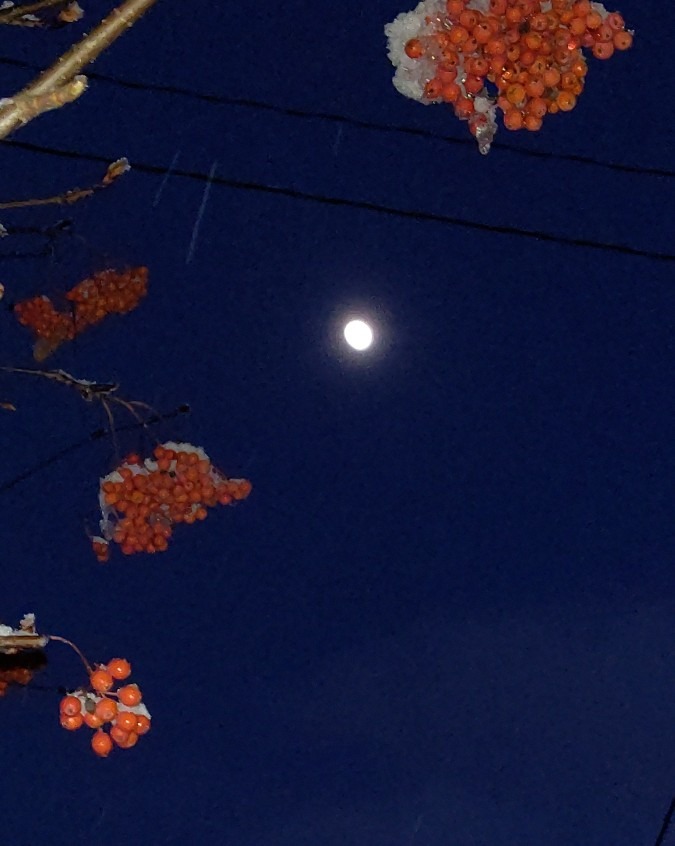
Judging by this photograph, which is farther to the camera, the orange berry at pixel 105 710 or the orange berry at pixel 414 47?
the orange berry at pixel 414 47

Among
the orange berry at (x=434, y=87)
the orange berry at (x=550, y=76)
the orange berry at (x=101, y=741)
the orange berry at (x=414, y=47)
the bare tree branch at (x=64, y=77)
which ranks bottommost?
the orange berry at (x=101, y=741)

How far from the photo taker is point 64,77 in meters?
2.32

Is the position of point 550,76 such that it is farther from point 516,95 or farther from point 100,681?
point 100,681

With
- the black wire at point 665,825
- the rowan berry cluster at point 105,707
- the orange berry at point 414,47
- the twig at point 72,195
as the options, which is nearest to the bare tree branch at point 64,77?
the twig at point 72,195

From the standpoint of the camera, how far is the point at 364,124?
676cm

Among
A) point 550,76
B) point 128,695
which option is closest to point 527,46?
point 550,76

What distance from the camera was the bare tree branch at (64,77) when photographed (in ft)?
7.42

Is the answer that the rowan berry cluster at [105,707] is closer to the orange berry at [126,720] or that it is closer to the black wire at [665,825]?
the orange berry at [126,720]

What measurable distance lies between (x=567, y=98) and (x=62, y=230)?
118 inches

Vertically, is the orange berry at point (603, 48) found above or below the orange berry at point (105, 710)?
above

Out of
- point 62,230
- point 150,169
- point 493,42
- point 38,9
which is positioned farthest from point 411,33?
point 38,9

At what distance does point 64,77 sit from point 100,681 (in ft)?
7.58

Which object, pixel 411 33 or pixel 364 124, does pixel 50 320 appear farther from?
pixel 411 33

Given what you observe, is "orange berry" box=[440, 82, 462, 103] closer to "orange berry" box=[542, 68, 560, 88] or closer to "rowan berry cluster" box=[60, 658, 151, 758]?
"orange berry" box=[542, 68, 560, 88]
